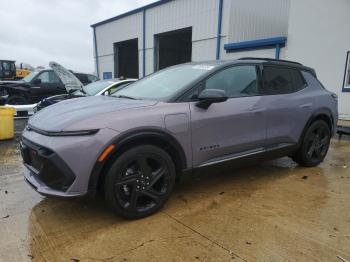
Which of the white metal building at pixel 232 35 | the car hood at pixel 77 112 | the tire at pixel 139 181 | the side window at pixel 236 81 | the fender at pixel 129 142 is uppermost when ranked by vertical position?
the white metal building at pixel 232 35

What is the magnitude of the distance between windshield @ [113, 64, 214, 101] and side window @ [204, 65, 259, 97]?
16 centimetres

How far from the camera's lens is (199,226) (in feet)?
9.87

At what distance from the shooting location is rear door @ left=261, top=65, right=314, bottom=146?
4117mm

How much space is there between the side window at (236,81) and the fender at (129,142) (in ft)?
2.73

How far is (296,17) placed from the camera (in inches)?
452

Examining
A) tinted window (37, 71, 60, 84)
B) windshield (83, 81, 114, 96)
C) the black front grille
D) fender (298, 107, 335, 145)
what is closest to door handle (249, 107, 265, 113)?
fender (298, 107, 335, 145)

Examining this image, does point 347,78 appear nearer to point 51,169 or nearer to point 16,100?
point 51,169

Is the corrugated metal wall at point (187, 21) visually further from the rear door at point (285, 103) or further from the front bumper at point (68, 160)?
the front bumper at point (68, 160)

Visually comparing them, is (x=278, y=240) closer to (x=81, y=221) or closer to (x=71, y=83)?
(x=81, y=221)

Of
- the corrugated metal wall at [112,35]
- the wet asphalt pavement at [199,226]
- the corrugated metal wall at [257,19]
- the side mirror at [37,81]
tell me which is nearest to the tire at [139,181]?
the wet asphalt pavement at [199,226]

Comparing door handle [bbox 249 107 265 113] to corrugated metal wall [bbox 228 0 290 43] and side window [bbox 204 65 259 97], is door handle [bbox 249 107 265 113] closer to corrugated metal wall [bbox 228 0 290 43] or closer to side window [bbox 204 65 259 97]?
side window [bbox 204 65 259 97]

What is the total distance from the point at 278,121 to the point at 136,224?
238 cm

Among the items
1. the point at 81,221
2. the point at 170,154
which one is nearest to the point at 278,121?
the point at 170,154

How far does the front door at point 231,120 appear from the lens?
3.38m
